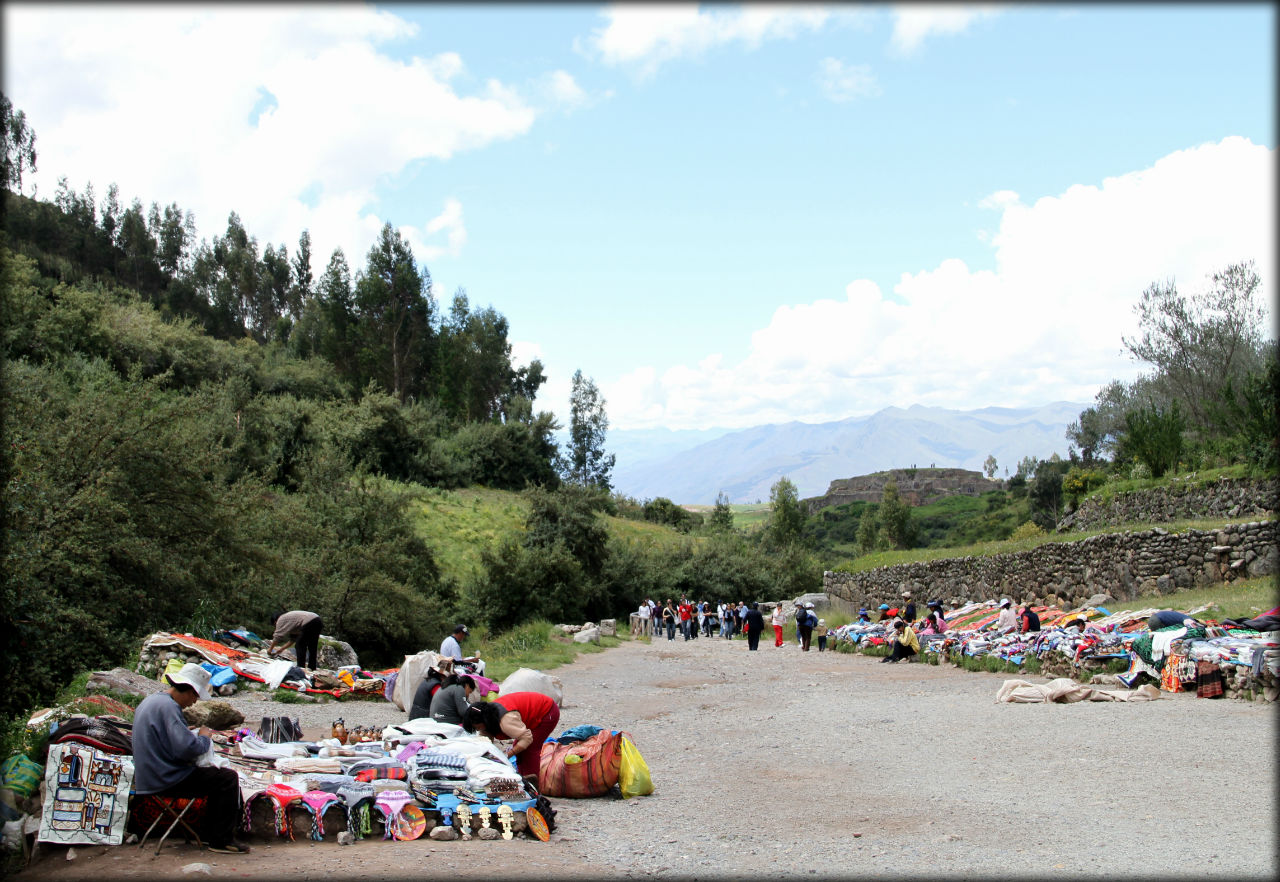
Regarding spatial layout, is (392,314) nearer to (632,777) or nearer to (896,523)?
(896,523)

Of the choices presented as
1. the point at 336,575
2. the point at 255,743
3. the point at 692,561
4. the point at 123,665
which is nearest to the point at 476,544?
the point at 692,561

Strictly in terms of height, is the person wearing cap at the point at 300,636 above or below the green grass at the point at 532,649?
above

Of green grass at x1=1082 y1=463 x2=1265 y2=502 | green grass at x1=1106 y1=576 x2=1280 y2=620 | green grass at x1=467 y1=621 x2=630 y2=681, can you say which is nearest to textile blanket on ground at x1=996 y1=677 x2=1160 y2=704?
green grass at x1=1106 y1=576 x2=1280 y2=620

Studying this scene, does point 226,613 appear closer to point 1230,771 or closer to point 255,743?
point 255,743

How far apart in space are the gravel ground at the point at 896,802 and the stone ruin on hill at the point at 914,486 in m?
95.0

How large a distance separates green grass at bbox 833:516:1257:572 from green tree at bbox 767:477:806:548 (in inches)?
1146

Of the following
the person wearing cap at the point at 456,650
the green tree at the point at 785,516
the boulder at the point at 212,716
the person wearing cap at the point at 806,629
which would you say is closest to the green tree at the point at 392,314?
the green tree at the point at 785,516

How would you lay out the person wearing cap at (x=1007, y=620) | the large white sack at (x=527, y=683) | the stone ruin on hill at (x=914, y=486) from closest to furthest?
the large white sack at (x=527, y=683) → the person wearing cap at (x=1007, y=620) → the stone ruin on hill at (x=914, y=486)

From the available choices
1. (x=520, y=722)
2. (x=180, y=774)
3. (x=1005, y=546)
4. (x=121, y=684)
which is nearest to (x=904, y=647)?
(x=1005, y=546)

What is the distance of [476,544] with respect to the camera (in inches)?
1455

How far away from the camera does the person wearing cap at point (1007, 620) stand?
17938 millimetres

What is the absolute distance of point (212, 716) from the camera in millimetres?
8492

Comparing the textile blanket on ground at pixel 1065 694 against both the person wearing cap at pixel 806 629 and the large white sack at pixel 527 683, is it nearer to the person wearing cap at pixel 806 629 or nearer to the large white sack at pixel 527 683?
the large white sack at pixel 527 683

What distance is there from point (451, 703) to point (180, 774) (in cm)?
289
